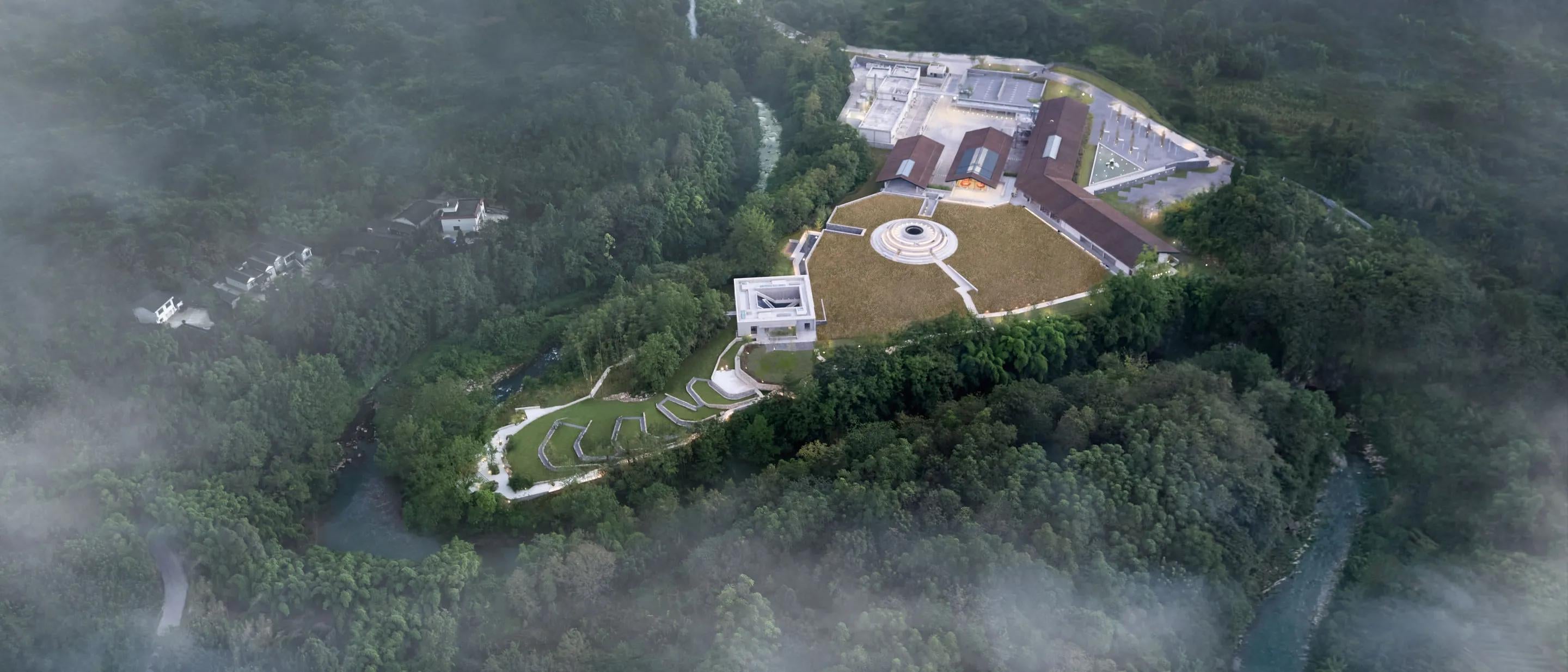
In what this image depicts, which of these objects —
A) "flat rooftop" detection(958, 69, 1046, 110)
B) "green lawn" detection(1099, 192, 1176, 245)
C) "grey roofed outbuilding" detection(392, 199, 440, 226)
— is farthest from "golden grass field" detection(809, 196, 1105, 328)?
"grey roofed outbuilding" detection(392, 199, 440, 226)

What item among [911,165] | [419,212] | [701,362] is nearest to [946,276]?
[911,165]

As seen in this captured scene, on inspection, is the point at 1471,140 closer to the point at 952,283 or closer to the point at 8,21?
the point at 952,283

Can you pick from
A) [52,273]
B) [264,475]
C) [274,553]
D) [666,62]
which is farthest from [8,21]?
[274,553]

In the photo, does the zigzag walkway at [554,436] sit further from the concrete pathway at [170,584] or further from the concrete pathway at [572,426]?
the concrete pathway at [170,584]

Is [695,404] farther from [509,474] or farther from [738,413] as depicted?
[509,474]

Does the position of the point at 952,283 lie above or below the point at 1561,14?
below

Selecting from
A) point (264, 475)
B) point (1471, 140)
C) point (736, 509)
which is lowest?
point (264, 475)
